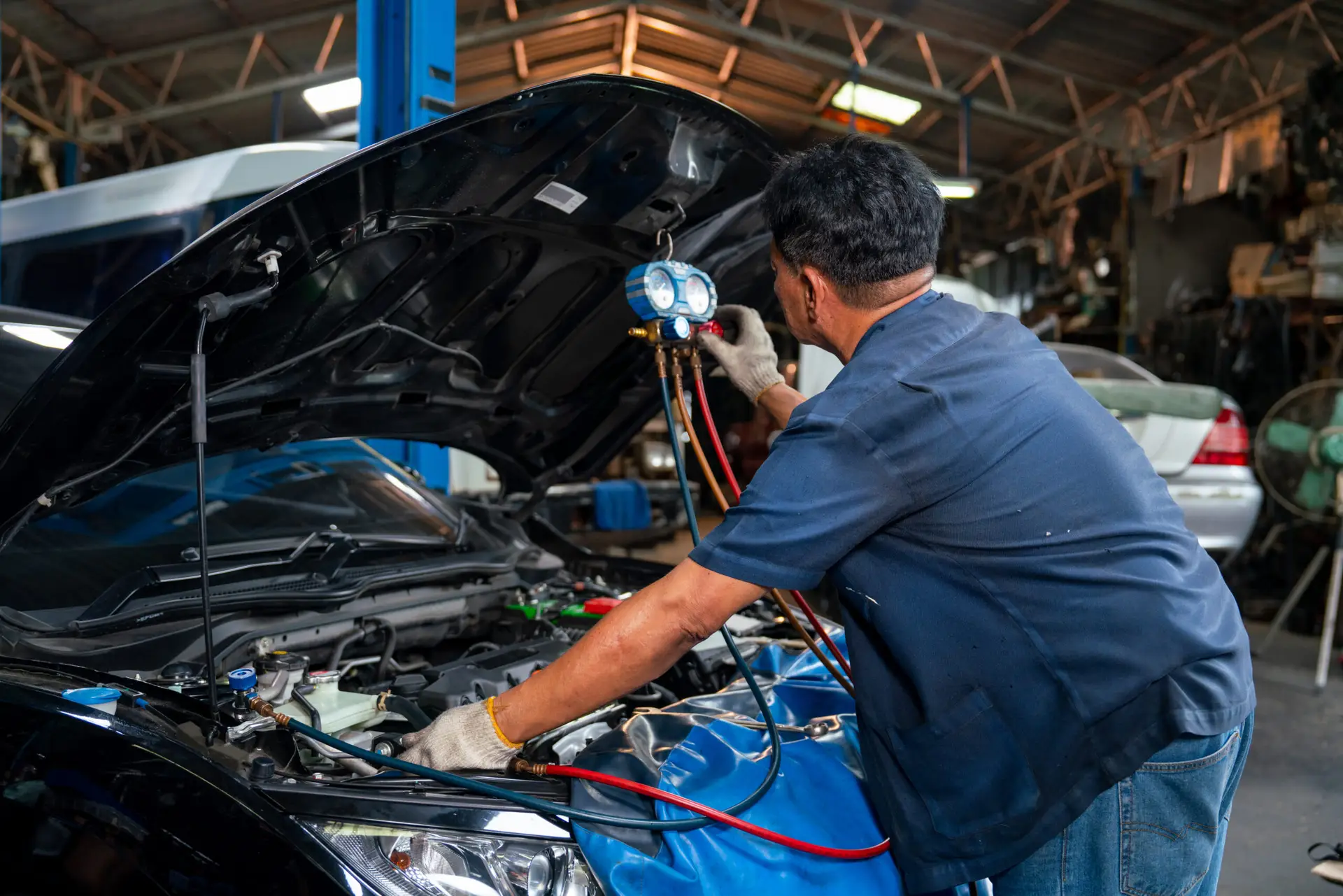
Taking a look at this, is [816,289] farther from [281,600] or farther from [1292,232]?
[1292,232]

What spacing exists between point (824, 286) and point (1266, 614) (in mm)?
6322

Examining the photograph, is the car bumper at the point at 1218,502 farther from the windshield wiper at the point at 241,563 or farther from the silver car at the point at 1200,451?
the windshield wiper at the point at 241,563

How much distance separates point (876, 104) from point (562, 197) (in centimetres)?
970

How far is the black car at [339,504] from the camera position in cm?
116

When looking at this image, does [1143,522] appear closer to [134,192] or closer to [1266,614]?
[134,192]

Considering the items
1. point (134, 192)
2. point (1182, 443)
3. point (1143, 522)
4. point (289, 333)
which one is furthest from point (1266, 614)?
point (134, 192)

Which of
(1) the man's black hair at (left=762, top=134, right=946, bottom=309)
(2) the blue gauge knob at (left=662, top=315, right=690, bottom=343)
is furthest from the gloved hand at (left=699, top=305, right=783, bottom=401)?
(1) the man's black hair at (left=762, top=134, right=946, bottom=309)

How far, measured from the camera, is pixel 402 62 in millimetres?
3988

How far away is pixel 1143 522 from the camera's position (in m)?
1.16

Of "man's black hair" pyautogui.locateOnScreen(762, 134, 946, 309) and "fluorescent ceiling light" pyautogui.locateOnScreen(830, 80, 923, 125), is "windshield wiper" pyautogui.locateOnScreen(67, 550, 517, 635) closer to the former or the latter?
"man's black hair" pyautogui.locateOnScreen(762, 134, 946, 309)

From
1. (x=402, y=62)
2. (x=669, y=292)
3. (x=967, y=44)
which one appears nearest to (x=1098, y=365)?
(x=967, y=44)

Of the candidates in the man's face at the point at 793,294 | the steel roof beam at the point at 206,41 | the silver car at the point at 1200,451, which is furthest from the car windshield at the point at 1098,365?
the steel roof beam at the point at 206,41

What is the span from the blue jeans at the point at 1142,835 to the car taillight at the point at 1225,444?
13.5ft

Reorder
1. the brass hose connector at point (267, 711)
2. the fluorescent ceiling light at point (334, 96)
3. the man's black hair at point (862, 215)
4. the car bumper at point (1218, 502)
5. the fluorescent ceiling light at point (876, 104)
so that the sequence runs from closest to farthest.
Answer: the man's black hair at point (862, 215)
the brass hose connector at point (267, 711)
the car bumper at point (1218, 502)
the fluorescent ceiling light at point (334, 96)
the fluorescent ceiling light at point (876, 104)
